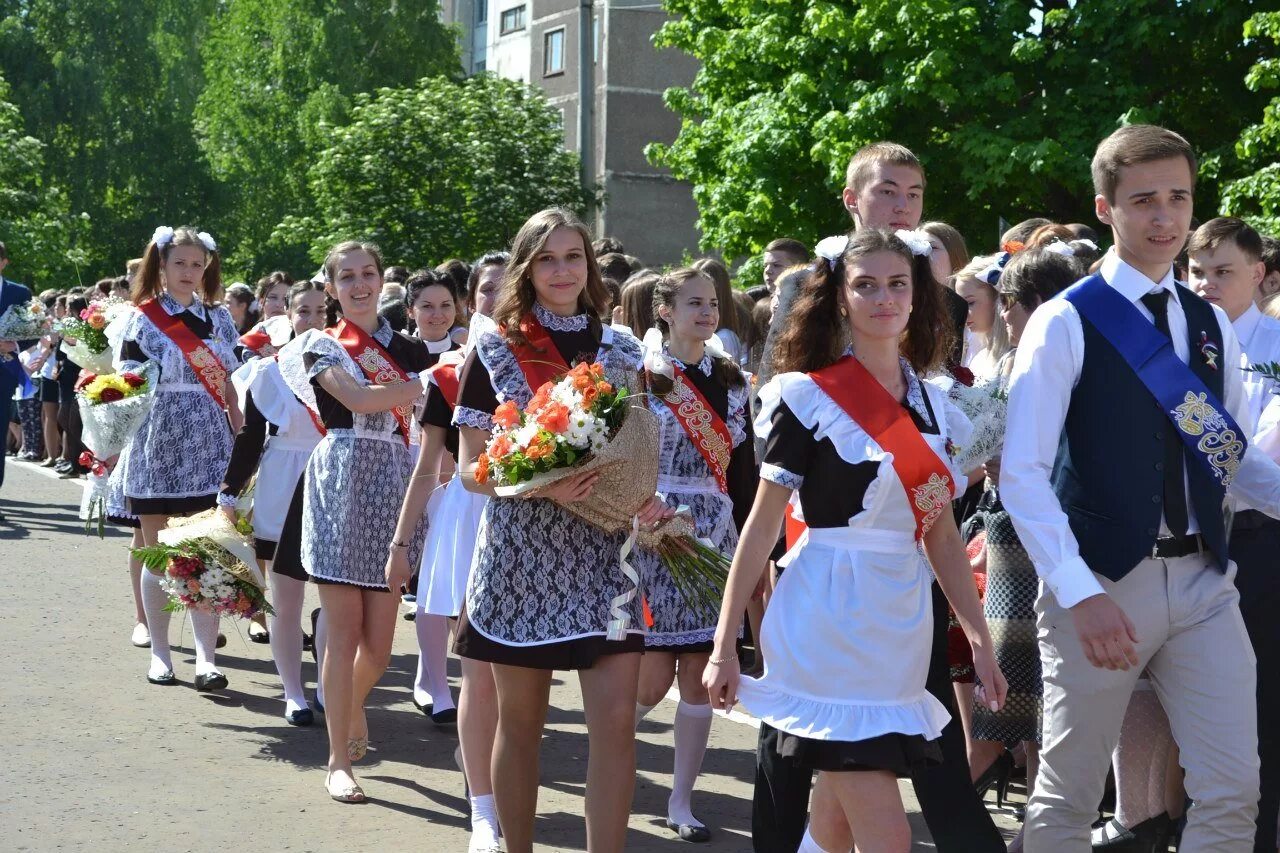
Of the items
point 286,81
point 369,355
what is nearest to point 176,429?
point 369,355

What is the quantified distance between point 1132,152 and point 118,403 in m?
6.41

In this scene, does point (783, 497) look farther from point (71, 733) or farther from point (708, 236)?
point (708, 236)

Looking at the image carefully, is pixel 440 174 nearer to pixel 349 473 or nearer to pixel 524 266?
pixel 349 473

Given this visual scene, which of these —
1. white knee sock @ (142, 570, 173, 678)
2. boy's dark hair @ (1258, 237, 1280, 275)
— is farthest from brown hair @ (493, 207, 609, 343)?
white knee sock @ (142, 570, 173, 678)

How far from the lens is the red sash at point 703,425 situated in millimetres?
6289

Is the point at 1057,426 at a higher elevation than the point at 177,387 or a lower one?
higher

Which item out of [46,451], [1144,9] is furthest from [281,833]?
[1144,9]

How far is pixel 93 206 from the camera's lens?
51188 millimetres

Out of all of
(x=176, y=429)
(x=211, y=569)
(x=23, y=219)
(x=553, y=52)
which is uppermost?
(x=553, y=52)

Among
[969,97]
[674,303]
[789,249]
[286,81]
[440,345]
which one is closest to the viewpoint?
[674,303]

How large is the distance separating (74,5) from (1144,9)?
36.9 m

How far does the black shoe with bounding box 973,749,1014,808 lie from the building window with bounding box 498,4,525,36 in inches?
1725

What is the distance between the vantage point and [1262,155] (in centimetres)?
1991

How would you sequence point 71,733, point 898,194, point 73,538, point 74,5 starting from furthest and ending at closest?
point 74,5, point 73,538, point 71,733, point 898,194
